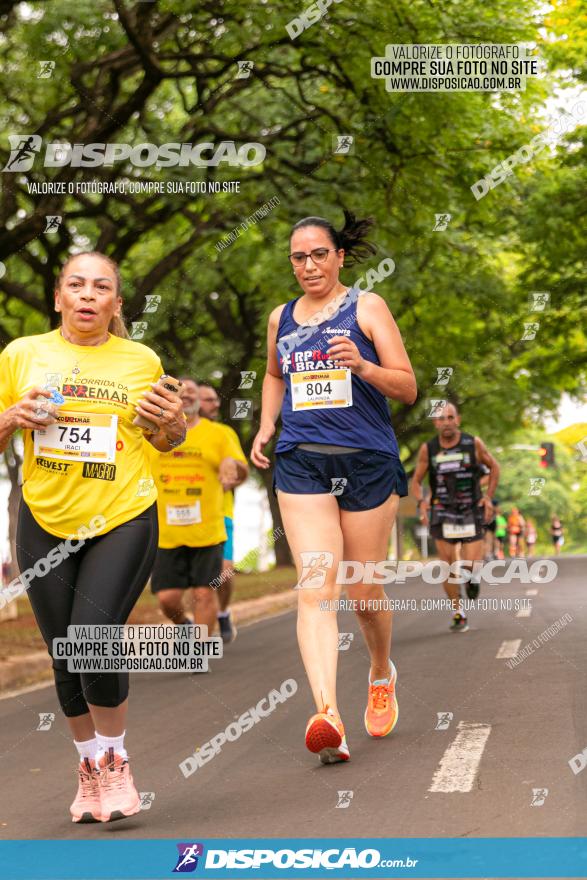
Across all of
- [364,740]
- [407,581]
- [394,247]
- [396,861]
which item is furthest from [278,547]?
[396,861]

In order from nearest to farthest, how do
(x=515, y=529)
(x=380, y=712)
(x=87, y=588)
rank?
(x=87, y=588) < (x=380, y=712) < (x=515, y=529)

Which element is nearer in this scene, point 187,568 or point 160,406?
point 160,406

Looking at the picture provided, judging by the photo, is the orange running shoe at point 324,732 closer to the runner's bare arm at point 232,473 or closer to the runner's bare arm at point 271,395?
the runner's bare arm at point 271,395

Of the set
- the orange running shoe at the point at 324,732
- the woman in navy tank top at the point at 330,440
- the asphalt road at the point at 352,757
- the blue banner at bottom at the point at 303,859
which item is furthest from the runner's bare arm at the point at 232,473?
the blue banner at bottom at the point at 303,859

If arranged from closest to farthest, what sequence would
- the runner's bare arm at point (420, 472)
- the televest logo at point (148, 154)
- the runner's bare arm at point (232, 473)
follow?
the runner's bare arm at point (232, 473) < the runner's bare arm at point (420, 472) < the televest logo at point (148, 154)

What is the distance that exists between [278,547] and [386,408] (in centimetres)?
2931

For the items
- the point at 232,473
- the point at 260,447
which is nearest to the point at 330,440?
the point at 260,447

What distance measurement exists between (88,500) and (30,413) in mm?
393

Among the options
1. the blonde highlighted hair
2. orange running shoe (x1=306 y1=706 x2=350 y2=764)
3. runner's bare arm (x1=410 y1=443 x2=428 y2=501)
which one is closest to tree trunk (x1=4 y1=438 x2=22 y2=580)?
runner's bare arm (x1=410 y1=443 x2=428 y2=501)

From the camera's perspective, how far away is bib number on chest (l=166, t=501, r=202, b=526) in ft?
34.4

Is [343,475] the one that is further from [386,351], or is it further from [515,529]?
[515,529]

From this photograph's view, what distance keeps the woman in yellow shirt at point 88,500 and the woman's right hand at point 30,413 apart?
4 centimetres

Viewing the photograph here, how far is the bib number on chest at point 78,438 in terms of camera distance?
5160 mm

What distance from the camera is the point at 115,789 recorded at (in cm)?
522
